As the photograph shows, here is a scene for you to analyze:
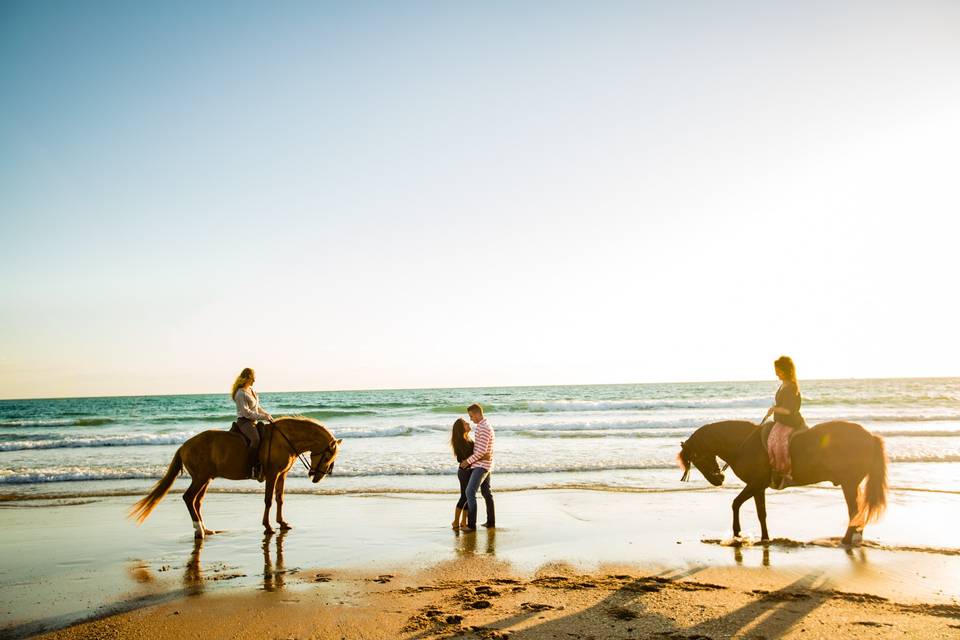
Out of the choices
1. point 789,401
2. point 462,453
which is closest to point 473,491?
point 462,453

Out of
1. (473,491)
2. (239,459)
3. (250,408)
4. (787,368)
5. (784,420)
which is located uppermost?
(787,368)

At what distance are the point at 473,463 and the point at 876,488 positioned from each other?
17.0 ft

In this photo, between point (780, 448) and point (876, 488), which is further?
point (780, 448)

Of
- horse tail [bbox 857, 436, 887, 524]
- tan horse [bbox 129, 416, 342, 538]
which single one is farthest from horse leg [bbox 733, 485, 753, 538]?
tan horse [bbox 129, 416, 342, 538]

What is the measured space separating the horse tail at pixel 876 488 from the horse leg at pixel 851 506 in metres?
0.13

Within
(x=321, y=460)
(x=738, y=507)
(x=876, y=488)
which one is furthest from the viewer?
(x=321, y=460)

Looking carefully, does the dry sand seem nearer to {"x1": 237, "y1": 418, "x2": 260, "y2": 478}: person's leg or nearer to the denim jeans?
the denim jeans

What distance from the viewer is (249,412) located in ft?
28.7

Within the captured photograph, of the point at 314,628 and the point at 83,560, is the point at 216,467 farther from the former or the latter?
the point at 314,628

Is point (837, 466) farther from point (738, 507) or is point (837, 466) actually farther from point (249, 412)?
point (249, 412)

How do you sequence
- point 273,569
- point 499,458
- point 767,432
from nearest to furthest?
point 273,569
point 767,432
point 499,458

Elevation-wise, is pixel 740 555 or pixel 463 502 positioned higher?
pixel 463 502

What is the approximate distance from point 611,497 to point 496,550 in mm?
4267

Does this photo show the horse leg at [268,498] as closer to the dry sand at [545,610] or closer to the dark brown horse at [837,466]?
the dry sand at [545,610]
